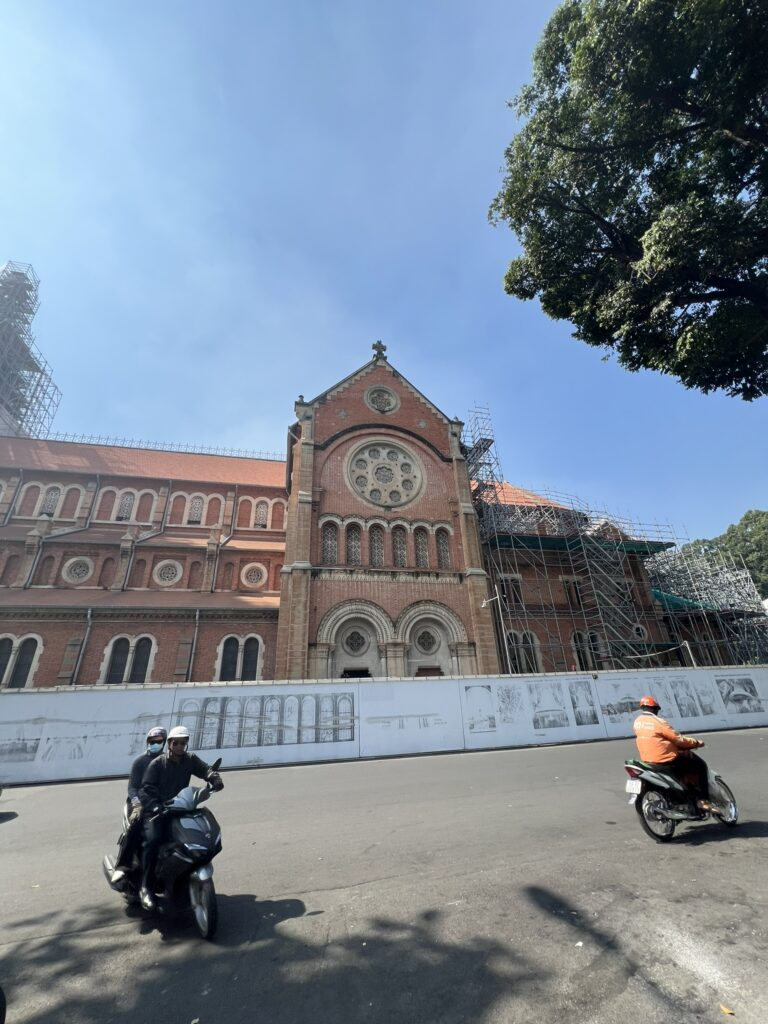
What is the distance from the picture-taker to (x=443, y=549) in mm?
20078

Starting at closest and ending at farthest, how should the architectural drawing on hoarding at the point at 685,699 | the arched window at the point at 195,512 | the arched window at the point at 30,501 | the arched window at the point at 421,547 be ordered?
the architectural drawing on hoarding at the point at 685,699 → the arched window at the point at 421,547 → the arched window at the point at 30,501 → the arched window at the point at 195,512

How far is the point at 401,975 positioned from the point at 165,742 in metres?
2.96

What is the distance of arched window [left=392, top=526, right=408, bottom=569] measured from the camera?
19.2 meters

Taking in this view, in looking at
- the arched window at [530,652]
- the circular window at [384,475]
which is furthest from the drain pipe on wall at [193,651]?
Result: the arched window at [530,652]

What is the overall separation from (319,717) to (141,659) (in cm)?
A: 1040

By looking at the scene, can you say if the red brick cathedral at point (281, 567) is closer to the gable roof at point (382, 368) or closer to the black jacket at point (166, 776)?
the gable roof at point (382, 368)

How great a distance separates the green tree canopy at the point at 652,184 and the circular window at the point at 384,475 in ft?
34.7

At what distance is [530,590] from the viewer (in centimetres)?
2262

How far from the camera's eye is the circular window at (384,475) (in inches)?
807

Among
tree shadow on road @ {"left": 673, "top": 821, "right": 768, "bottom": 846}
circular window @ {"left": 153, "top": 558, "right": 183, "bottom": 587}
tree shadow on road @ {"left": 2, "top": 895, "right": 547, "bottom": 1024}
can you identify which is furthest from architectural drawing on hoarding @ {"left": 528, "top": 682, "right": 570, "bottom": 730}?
circular window @ {"left": 153, "top": 558, "right": 183, "bottom": 587}

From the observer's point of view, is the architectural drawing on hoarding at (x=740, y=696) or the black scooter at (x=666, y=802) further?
the architectural drawing on hoarding at (x=740, y=696)

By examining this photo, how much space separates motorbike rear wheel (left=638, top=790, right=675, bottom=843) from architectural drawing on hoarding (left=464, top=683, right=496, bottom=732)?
7.98 metres

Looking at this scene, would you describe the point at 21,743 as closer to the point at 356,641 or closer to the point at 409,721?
the point at 409,721

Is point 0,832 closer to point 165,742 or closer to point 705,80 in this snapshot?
point 165,742
